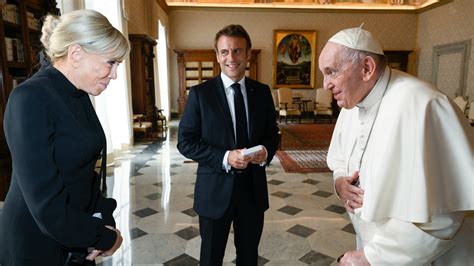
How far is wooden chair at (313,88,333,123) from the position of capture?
41.6 ft

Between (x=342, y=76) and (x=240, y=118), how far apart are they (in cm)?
76

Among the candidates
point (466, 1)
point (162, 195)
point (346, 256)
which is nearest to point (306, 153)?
point (162, 195)

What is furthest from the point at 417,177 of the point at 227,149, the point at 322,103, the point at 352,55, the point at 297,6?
the point at 297,6

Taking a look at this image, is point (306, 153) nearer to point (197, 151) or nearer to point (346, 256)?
point (197, 151)

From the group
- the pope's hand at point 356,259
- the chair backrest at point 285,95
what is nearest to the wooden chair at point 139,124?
the chair backrest at point 285,95

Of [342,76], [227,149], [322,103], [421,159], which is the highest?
[342,76]

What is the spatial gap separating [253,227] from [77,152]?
1.11 metres

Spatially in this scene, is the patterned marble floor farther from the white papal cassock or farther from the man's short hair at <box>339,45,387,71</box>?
the man's short hair at <box>339,45,387,71</box>

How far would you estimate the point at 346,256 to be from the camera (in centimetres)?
118

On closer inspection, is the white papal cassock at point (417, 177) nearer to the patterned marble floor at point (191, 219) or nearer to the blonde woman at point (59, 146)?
the blonde woman at point (59, 146)

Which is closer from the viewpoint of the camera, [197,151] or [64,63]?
[64,63]

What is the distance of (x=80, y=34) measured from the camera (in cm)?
113

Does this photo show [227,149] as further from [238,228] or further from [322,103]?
[322,103]

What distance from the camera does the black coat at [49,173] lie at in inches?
41.8
